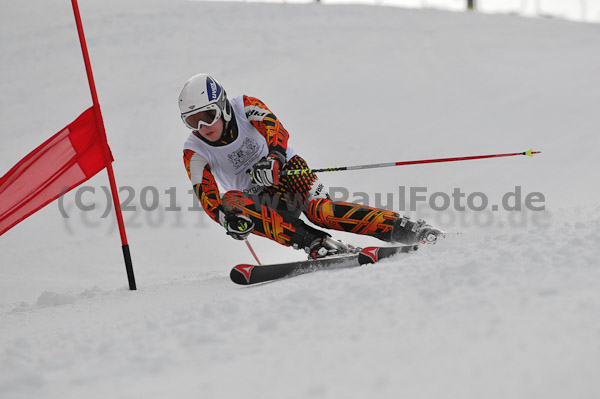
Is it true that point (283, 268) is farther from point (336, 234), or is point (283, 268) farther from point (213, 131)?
point (336, 234)

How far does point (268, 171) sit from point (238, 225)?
33cm

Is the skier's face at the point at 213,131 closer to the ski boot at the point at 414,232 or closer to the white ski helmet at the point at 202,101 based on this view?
the white ski helmet at the point at 202,101

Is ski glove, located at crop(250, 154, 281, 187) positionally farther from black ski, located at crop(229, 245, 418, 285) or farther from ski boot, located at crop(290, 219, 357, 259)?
black ski, located at crop(229, 245, 418, 285)

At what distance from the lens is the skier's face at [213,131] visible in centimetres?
337

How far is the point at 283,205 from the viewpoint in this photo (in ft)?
11.7

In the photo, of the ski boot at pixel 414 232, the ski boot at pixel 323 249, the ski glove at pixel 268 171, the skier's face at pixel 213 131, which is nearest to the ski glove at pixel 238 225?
the ski glove at pixel 268 171

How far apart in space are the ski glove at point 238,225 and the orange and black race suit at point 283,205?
0.06 meters

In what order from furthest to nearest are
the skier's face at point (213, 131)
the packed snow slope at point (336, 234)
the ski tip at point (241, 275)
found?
the skier's face at point (213, 131) → the ski tip at point (241, 275) → the packed snow slope at point (336, 234)

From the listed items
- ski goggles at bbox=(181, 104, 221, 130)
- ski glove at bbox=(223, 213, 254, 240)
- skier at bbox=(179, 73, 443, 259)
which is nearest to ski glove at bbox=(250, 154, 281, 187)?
skier at bbox=(179, 73, 443, 259)

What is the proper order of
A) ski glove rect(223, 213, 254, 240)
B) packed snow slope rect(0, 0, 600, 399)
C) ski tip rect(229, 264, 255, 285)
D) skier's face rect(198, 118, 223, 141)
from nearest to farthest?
packed snow slope rect(0, 0, 600, 399) < ski tip rect(229, 264, 255, 285) < ski glove rect(223, 213, 254, 240) < skier's face rect(198, 118, 223, 141)

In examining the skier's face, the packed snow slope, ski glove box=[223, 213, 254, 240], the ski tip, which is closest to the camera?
the packed snow slope

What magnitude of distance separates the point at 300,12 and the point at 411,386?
37.3 ft

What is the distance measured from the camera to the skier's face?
3367 mm

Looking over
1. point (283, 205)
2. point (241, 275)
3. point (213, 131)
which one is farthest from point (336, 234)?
point (241, 275)
